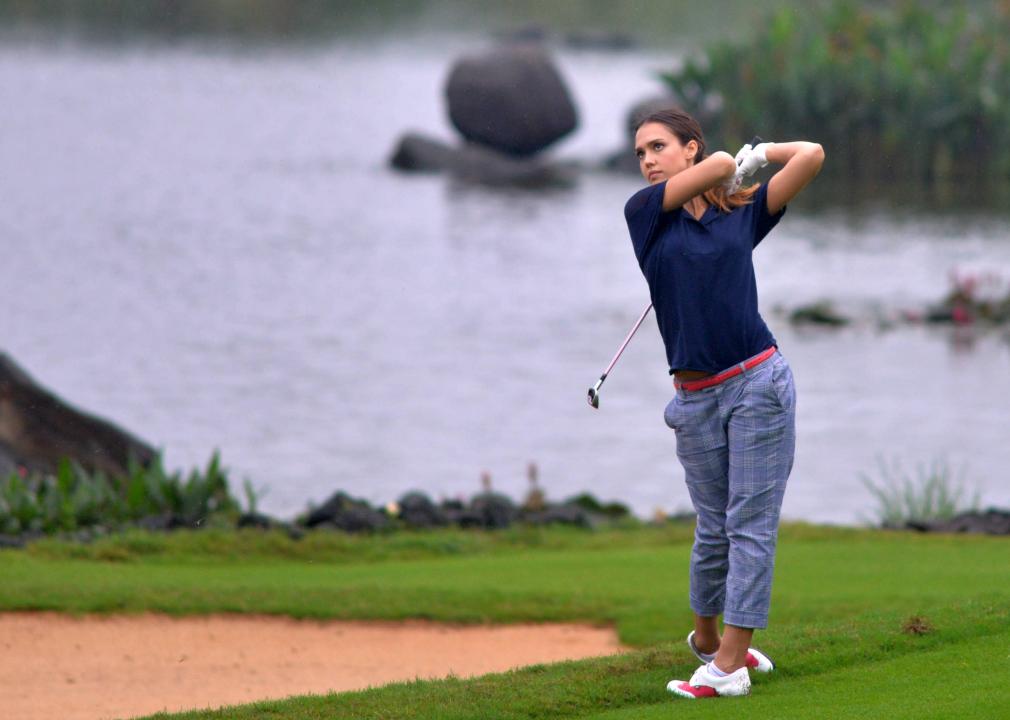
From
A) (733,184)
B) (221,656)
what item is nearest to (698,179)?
(733,184)

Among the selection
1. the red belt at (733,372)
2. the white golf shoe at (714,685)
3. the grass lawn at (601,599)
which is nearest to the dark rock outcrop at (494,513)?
the grass lawn at (601,599)

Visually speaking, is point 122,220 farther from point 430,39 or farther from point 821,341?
point 430,39

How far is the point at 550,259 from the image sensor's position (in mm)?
30781

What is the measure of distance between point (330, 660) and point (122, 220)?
2732 centimetres

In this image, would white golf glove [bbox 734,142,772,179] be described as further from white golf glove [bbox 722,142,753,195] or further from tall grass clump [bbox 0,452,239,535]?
tall grass clump [bbox 0,452,239,535]

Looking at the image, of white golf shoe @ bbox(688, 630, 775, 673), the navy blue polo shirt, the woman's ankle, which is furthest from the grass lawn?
the navy blue polo shirt

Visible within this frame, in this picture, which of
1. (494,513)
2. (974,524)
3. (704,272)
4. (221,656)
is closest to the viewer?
(704,272)

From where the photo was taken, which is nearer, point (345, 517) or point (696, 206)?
point (696, 206)

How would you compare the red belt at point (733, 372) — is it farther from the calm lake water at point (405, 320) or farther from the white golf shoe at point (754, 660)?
the calm lake water at point (405, 320)

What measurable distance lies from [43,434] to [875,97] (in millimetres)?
28380

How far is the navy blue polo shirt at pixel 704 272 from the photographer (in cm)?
589

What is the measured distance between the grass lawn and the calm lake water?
3.43m

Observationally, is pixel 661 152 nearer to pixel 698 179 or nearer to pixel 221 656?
pixel 698 179

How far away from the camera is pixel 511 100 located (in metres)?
42.7
